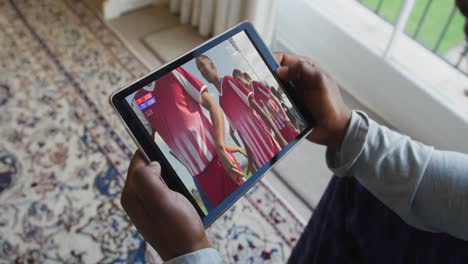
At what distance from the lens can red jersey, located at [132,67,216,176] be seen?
1.73 ft

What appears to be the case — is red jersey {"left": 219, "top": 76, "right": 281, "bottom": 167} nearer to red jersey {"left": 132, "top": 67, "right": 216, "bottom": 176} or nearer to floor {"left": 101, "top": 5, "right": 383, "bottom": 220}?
red jersey {"left": 132, "top": 67, "right": 216, "bottom": 176}

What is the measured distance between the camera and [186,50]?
1.60 metres

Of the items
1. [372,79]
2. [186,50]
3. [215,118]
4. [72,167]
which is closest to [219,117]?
[215,118]

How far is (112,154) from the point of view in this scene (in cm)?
123

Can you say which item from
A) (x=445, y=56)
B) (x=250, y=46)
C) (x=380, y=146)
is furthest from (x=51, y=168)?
(x=445, y=56)

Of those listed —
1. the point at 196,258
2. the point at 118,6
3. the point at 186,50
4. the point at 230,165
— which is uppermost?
the point at 118,6

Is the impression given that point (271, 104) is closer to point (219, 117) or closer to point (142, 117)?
point (219, 117)

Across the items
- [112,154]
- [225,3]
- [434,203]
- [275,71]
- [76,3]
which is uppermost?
[225,3]

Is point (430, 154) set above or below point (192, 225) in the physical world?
above

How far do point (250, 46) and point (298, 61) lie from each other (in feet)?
0.29

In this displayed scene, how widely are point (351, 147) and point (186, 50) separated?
112 centimetres

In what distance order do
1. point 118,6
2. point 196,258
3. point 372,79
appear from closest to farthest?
1. point 196,258
2. point 372,79
3. point 118,6

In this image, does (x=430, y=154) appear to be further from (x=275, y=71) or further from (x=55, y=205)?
(x=55, y=205)

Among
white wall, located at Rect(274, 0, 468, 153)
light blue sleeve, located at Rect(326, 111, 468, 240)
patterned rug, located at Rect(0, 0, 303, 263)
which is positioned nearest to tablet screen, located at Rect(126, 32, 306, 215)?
light blue sleeve, located at Rect(326, 111, 468, 240)
